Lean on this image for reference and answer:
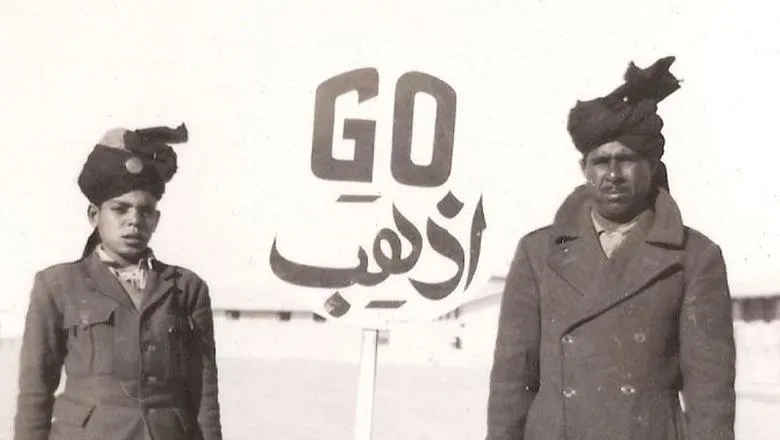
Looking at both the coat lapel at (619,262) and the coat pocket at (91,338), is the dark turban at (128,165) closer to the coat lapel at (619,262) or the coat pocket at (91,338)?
the coat pocket at (91,338)

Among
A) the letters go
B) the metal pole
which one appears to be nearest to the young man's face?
the letters go

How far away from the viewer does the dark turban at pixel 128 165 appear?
5.13 feet

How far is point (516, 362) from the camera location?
1492mm

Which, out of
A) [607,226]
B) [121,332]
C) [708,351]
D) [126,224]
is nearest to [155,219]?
[126,224]

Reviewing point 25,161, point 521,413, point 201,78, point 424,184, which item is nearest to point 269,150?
point 201,78

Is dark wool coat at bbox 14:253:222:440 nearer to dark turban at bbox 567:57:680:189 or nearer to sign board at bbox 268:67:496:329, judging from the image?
sign board at bbox 268:67:496:329

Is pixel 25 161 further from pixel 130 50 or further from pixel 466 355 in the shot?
pixel 466 355

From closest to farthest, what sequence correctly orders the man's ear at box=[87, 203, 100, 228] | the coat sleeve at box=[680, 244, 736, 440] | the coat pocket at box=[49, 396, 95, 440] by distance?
the coat sleeve at box=[680, 244, 736, 440], the coat pocket at box=[49, 396, 95, 440], the man's ear at box=[87, 203, 100, 228]

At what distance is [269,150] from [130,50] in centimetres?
32

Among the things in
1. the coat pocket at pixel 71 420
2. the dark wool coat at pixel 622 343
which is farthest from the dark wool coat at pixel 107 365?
the dark wool coat at pixel 622 343

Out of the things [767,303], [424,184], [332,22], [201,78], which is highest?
[332,22]

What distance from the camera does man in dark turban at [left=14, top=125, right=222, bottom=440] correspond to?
4.91 ft

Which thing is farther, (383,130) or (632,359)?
(383,130)

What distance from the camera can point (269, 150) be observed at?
5.75 ft
